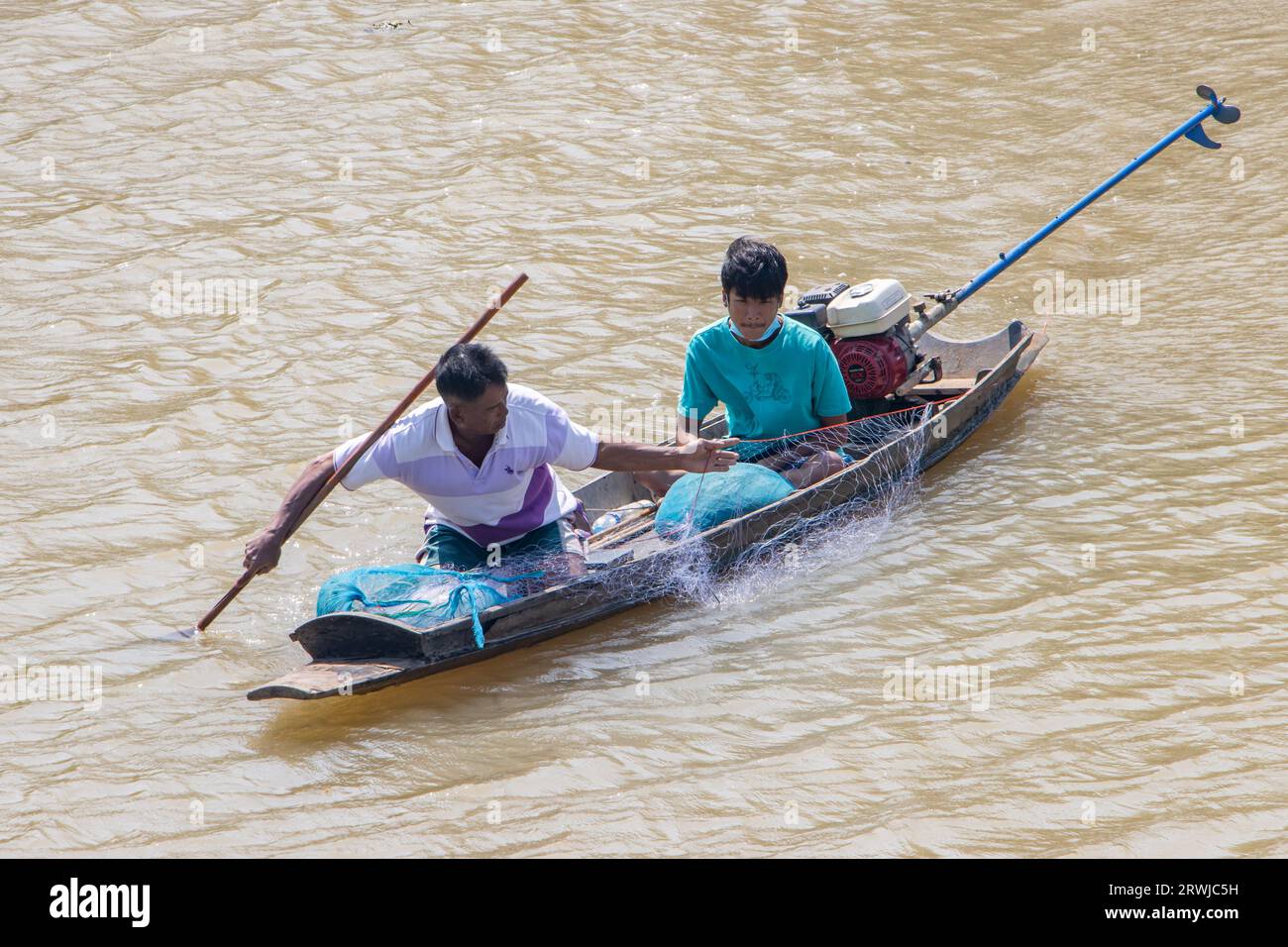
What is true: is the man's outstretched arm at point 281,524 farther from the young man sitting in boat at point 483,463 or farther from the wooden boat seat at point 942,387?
the wooden boat seat at point 942,387

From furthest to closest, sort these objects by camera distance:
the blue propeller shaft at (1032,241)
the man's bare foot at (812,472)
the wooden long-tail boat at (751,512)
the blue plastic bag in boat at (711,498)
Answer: the blue propeller shaft at (1032,241) < the man's bare foot at (812,472) < the blue plastic bag in boat at (711,498) < the wooden long-tail boat at (751,512)

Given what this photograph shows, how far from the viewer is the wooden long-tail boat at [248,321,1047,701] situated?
5258mm

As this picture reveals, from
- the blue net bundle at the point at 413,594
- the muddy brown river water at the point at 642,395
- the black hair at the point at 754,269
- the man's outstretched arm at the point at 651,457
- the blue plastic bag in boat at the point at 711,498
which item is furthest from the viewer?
the blue plastic bag in boat at the point at 711,498

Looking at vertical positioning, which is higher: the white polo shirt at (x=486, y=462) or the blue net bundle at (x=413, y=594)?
the white polo shirt at (x=486, y=462)

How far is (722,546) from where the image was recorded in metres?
6.19

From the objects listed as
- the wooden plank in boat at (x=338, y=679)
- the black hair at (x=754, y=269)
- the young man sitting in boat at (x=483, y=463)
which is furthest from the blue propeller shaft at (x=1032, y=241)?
the wooden plank in boat at (x=338, y=679)

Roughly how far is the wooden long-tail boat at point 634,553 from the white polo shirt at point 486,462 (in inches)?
14.6

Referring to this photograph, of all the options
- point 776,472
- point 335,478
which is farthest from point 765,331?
point 335,478

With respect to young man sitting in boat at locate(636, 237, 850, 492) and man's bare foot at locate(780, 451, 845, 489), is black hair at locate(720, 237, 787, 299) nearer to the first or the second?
young man sitting in boat at locate(636, 237, 850, 492)

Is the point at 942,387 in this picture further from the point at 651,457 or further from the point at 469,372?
the point at 469,372

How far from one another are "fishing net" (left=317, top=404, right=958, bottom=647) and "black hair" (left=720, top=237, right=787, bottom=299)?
0.76 meters

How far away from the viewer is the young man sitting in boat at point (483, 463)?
516 centimetres

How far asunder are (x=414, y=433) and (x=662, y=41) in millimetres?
9580
